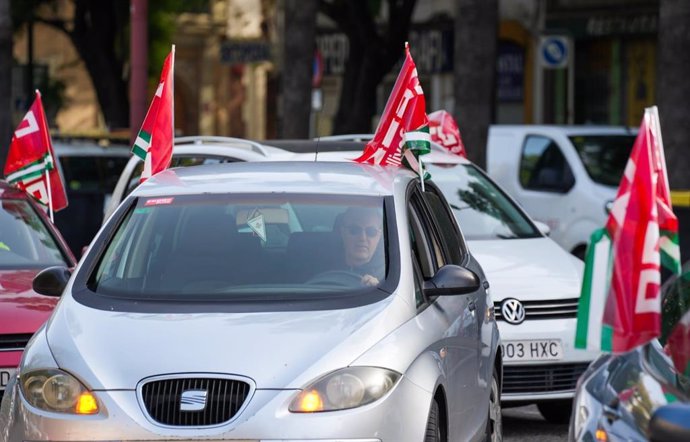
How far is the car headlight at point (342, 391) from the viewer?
6.20 m

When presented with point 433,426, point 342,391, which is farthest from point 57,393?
point 433,426

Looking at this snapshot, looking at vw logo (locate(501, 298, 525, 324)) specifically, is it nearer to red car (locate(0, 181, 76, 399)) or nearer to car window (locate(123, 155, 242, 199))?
car window (locate(123, 155, 242, 199))

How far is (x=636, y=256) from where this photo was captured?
496 centimetres

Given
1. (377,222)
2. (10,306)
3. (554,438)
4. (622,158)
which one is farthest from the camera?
(622,158)

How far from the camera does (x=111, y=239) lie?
Answer: 7438 millimetres

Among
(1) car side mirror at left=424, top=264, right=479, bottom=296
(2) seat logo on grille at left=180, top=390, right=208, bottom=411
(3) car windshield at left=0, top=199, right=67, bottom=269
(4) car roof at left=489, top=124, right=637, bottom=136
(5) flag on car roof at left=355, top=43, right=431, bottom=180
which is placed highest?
(5) flag on car roof at left=355, top=43, right=431, bottom=180

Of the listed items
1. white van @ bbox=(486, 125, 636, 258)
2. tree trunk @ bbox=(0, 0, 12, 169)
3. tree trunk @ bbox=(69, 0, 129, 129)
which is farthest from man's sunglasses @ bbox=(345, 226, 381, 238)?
tree trunk @ bbox=(69, 0, 129, 129)

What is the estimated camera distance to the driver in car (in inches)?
281

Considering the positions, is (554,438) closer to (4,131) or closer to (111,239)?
(111,239)

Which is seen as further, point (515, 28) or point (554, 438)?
point (515, 28)

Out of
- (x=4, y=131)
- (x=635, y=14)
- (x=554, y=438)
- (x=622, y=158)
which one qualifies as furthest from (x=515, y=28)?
(x=554, y=438)

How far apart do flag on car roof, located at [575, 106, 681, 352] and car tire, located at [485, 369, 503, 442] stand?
291 cm

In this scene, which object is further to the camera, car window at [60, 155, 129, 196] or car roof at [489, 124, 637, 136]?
car window at [60, 155, 129, 196]

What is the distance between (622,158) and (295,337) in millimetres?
11479
